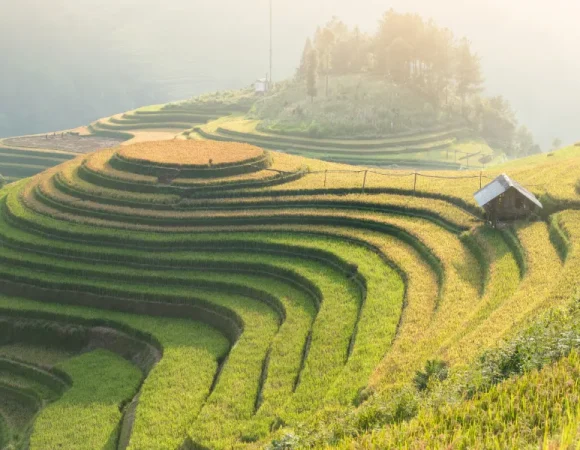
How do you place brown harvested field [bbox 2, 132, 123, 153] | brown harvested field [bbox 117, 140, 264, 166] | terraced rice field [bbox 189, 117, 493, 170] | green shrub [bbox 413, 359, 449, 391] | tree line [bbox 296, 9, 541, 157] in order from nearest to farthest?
1. green shrub [bbox 413, 359, 449, 391]
2. brown harvested field [bbox 117, 140, 264, 166]
3. terraced rice field [bbox 189, 117, 493, 170]
4. brown harvested field [bbox 2, 132, 123, 153]
5. tree line [bbox 296, 9, 541, 157]

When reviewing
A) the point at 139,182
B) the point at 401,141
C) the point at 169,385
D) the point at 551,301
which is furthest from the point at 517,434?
the point at 401,141

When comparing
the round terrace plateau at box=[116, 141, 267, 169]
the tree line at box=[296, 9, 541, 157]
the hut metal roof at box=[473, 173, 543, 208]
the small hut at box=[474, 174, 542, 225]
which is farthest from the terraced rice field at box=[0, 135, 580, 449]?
the tree line at box=[296, 9, 541, 157]

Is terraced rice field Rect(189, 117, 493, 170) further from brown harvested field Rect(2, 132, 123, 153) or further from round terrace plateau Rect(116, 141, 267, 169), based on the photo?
round terrace plateau Rect(116, 141, 267, 169)

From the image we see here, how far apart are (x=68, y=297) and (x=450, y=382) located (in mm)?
18615

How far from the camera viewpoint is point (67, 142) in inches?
2576

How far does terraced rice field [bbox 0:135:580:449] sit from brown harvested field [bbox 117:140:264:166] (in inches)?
10.7

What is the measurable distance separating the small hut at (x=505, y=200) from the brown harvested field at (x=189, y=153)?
15.0 m

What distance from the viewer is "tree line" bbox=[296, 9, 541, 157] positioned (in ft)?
211

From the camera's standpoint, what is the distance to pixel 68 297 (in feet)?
79.5

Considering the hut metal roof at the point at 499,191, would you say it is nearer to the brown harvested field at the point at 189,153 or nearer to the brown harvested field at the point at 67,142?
the brown harvested field at the point at 189,153

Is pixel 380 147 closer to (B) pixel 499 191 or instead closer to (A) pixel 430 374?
(B) pixel 499 191

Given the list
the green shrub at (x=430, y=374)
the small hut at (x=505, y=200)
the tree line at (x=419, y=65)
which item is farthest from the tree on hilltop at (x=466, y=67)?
the green shrub at (x=430, y=374)

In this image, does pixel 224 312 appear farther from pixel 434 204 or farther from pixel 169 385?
pixel 434 204

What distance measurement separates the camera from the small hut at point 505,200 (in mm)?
20609
